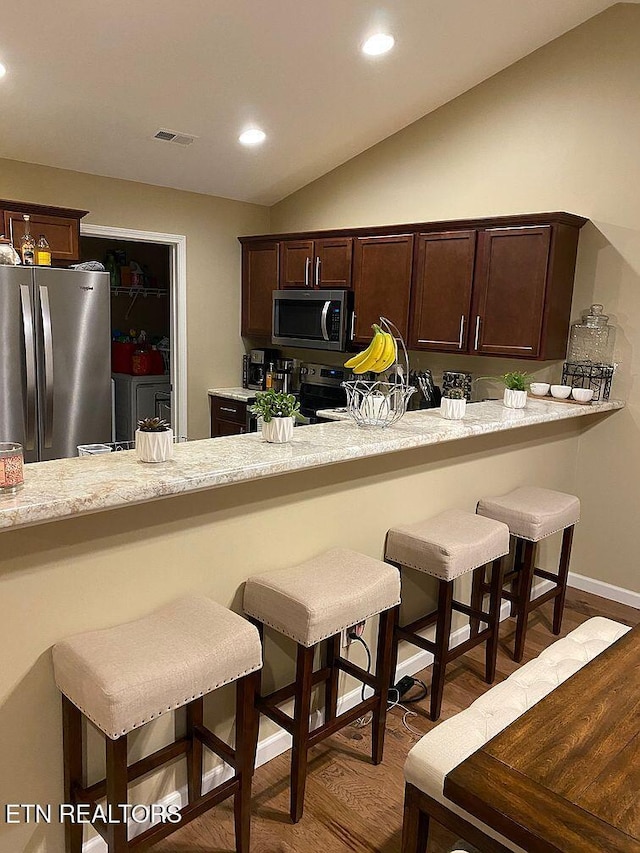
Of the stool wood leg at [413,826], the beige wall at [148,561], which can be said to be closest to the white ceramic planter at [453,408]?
the beige wall at [148,561]

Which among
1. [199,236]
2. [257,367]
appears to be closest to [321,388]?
[257,367]

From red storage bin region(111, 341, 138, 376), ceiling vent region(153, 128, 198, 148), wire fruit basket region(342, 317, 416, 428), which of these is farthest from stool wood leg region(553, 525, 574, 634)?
red storage bin region(111, 341, 138, 376)

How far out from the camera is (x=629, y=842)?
41.9 inches

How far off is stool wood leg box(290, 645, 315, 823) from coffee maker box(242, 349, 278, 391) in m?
3.58

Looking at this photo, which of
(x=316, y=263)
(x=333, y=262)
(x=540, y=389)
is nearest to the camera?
(x=540, y=389)

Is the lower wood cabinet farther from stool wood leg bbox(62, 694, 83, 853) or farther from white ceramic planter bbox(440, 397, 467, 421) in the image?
stool wood leg bbox(62, 694, 83, 853)

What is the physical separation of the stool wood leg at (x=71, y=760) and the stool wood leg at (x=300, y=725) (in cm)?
63

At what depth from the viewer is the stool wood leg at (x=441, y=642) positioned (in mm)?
2543

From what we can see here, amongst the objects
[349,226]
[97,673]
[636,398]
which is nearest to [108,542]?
[97,673]

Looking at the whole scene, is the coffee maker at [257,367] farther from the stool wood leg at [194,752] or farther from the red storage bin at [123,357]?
the stool wood leg at [194,752]

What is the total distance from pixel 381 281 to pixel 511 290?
971 millimetres

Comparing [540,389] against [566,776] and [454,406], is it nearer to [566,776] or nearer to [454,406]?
[454,406]

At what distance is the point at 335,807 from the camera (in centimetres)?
216

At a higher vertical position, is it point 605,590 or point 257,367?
point 257,367
